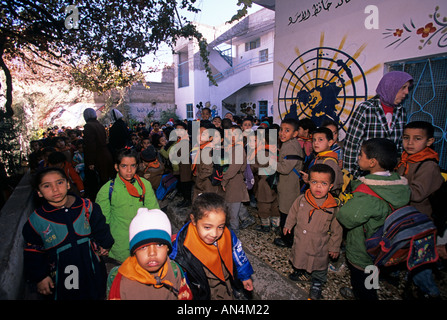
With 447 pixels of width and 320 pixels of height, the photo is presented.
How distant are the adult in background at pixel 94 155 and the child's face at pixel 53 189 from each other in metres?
2.52

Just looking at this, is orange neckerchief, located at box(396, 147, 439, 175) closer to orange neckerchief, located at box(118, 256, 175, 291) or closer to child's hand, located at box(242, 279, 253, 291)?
child's hand, located at box(242, 279, 253, 291)

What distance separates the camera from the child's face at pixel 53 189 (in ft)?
6.27

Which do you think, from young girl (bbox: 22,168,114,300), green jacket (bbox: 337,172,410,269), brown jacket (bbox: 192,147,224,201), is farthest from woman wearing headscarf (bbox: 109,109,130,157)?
green jacket (bbox: 337,172,410,269)

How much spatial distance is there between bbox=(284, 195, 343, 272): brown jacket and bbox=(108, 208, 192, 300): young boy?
4.42 feet

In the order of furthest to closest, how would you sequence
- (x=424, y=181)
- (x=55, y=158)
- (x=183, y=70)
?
(x=183, y=70) < (x=55, y=158) < (x=424, y=181)

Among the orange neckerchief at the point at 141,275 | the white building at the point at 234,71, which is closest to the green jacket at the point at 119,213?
the orange neckerchief at the point at 141,275

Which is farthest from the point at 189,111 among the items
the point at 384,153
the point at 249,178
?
the point at 384,153

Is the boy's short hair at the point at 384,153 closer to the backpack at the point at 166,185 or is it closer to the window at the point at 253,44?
the backpack at the point at 166,185

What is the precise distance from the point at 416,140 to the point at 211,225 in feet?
7.41

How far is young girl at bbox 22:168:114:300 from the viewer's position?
180cm

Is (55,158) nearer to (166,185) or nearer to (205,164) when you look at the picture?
(166,185)

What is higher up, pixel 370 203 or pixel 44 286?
pixel 370 203

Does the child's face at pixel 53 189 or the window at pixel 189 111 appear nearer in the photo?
the child's face at pixel 53 189

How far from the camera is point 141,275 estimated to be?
146 centimetres
